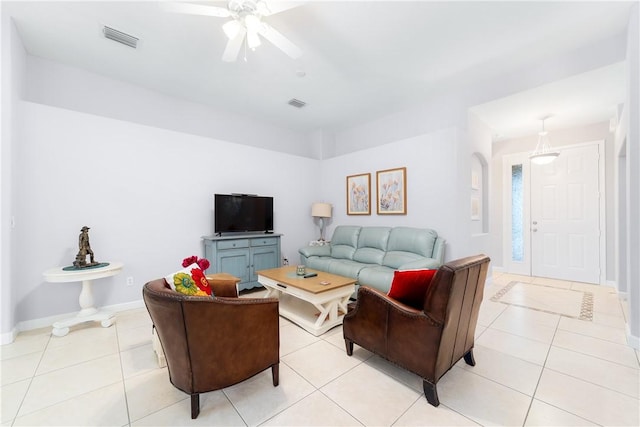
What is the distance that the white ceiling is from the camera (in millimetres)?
2377

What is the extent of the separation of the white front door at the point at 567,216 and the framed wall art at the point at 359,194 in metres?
3.24

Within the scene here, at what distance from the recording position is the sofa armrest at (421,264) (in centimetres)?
317

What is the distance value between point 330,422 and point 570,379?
179cm

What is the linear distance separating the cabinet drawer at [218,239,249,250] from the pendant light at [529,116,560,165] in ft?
16.0

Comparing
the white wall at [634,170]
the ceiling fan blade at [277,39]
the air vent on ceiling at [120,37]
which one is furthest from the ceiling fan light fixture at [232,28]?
the white wall at [634,170]

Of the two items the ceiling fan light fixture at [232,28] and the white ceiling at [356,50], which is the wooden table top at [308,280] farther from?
the white ceiling at [356,50]

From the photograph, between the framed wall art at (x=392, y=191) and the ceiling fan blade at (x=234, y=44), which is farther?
the framed wall art at (x=392, y=191)

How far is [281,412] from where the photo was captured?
1.58m

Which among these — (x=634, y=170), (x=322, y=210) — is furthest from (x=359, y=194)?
(x=634, y=170)

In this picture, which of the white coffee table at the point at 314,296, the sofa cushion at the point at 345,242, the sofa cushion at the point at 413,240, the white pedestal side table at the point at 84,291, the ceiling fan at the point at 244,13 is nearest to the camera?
the ceiling fan at the point at 244,13

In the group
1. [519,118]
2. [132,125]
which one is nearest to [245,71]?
[132,125]

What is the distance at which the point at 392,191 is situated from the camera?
4332 millimetres

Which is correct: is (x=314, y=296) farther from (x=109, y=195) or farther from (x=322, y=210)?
(x=109, y=195)

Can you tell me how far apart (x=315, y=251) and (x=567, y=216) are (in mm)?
4540
